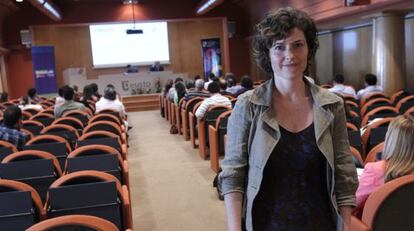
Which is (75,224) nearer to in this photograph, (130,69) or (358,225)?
(358,225)

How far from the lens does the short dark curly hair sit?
152cm

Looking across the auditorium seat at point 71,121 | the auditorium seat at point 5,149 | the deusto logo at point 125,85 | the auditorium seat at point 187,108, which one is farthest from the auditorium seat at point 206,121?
the deusto logo at point 125,85

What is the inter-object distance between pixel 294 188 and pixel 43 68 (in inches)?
617

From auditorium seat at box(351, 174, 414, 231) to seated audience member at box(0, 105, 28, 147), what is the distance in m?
3.99

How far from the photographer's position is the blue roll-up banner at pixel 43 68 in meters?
15.6

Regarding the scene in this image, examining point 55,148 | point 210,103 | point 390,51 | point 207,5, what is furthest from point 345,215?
point 207,5

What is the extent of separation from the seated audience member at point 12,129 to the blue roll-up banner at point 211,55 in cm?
1386

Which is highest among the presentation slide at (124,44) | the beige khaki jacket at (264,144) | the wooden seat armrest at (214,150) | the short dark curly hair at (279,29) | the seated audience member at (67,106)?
the presentation slide at (124,44)

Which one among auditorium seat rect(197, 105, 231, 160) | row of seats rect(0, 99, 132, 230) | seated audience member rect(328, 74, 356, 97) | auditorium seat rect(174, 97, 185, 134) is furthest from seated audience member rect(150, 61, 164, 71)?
row of seats rect(0, 99, 132, 230)

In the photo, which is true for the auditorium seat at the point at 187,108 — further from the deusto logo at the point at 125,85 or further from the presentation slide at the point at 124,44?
the presentation slide at the point at 124,44

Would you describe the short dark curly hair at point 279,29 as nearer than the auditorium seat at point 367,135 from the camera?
Yes

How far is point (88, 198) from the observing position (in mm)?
2887

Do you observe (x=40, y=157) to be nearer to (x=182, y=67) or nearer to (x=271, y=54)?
(x=271, y=54)

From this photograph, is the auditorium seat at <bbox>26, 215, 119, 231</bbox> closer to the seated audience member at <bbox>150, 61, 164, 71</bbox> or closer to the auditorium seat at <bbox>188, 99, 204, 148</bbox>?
the auditorium seat at <bbox>188, 99, 204, 148</bbox>
